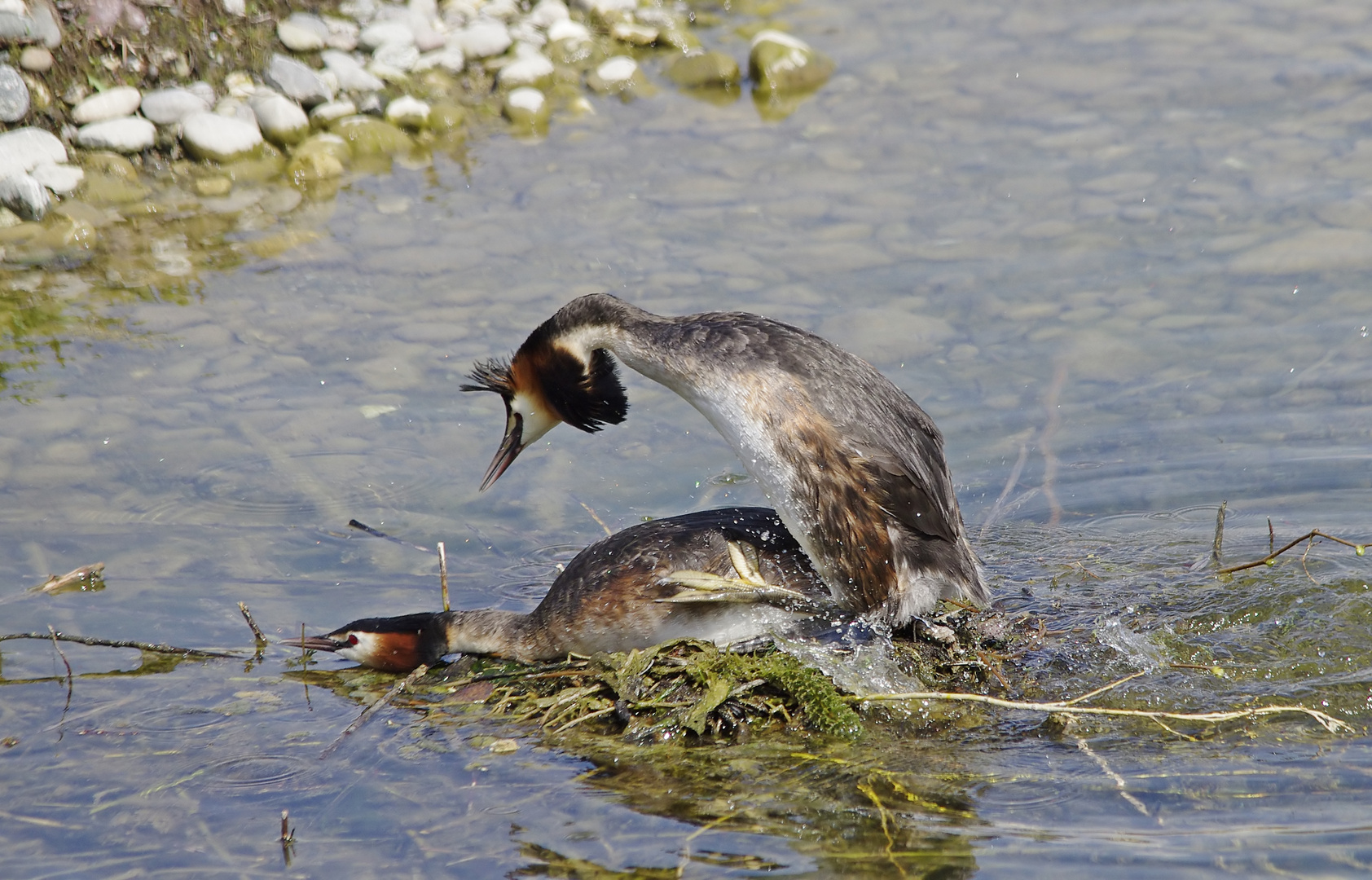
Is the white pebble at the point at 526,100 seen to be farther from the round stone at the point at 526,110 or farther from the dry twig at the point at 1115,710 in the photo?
the dry twig at the point at 1115,710

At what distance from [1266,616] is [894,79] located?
20.2ft

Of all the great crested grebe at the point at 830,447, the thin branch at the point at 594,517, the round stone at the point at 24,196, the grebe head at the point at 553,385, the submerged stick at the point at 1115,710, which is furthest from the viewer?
the round stone at the point at 24,196

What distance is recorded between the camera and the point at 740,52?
35.5 ft

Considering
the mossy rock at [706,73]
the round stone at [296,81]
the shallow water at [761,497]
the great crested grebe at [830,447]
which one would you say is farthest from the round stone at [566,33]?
the great crested grebe at [830,447]

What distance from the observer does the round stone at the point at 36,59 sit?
347 inches

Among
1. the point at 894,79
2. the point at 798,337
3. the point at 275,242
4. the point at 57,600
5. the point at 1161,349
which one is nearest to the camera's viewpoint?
the point at 798,337

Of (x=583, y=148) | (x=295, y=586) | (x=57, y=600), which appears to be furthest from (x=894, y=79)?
(x=57, y=600)

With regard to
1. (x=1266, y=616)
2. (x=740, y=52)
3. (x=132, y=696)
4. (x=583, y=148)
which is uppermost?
(x=740, y=52)

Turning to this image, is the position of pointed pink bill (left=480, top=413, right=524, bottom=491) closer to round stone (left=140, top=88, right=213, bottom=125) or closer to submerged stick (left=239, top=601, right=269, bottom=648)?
submerged stick (left=239, top=601, right=269, bottom=648)

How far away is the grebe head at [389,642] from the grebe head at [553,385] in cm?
79

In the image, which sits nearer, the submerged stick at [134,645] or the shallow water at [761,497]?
the shallow water at [761,497]

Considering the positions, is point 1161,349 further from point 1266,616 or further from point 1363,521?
point 1266,616

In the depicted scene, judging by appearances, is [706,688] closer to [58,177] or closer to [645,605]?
[645,605]

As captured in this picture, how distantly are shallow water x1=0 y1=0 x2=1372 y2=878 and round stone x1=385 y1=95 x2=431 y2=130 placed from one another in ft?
1.79
